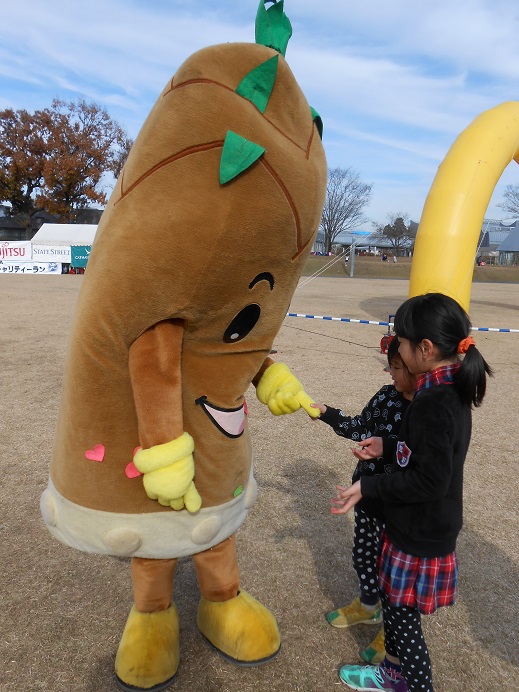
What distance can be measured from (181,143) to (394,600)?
1529 millimetres

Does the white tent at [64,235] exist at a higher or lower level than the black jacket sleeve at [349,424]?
higher

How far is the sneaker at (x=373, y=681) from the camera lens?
6.38 ft

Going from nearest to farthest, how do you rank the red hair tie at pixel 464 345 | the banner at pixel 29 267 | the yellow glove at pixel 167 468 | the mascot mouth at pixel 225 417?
the yellow glove at pixel 167 468
the red hair tie at pixel 464 345
the mascot mouth at pixel 225 417
the banner at pixel 29 267

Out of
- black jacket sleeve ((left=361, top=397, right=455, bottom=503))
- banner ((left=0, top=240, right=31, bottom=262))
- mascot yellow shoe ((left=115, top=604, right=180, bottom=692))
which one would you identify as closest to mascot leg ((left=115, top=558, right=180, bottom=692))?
mascot yellow shoe ((left=115, top=604, right=180, bottom=692))

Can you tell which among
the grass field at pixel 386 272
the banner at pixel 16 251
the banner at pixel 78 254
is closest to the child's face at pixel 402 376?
the banner at pixel 78 254

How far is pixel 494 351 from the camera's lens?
813 centimetres

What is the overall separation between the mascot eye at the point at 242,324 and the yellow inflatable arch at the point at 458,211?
5.30 meters

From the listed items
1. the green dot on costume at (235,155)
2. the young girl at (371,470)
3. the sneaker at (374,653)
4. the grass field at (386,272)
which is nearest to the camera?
the green dot on costume at (235,155)

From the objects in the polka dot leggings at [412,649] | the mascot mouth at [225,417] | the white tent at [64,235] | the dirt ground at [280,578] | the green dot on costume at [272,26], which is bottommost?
the dirt ground at [280,578]

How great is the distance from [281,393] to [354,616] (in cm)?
107

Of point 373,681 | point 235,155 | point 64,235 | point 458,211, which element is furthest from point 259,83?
point 64,235

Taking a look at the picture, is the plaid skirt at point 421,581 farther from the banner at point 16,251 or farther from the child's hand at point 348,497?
the banner at point 16,251

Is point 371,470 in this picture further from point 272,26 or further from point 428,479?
point 272,26

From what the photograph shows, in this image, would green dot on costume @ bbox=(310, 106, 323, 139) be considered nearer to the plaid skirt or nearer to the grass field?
the plaid skirt
